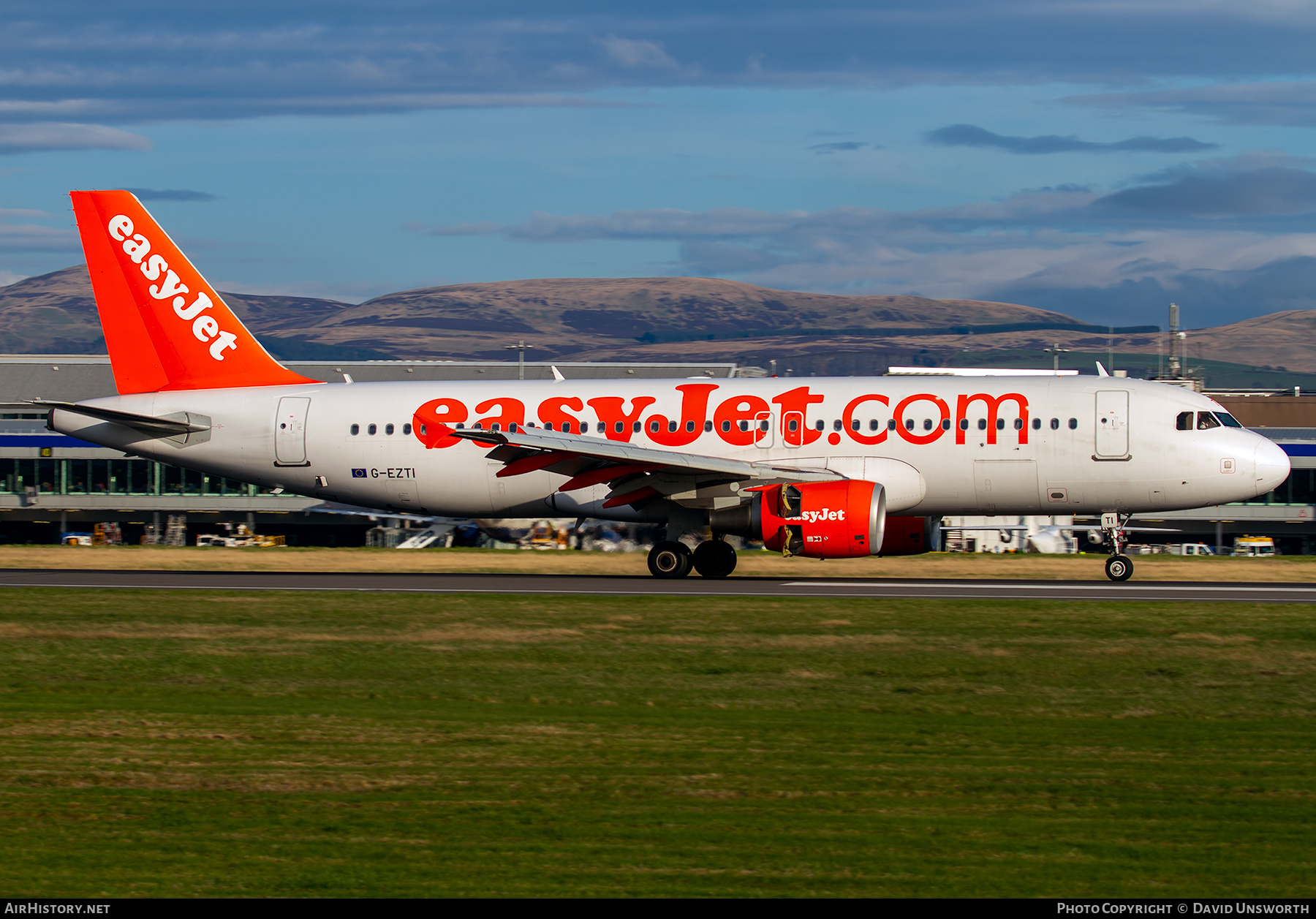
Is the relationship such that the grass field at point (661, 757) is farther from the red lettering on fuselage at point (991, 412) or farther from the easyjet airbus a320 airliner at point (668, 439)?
the red lettering on fuselage at point (991, 412)

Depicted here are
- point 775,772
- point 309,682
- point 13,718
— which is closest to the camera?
point 775,772

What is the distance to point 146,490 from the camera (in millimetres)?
74625

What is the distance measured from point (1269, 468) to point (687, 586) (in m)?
12.2

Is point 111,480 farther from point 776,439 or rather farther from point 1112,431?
point 1112,431

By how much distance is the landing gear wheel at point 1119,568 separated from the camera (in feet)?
92.8

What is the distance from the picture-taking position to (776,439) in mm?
29172

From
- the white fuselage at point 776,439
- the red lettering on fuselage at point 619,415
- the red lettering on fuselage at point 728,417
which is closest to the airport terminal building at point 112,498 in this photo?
the white fuselage at point 776,439

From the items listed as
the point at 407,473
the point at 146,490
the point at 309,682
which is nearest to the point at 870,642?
the point at 309,682

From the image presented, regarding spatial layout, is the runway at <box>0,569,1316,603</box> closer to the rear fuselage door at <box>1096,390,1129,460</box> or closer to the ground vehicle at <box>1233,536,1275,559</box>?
the rear fuselage door at <box>1096,390,1129,460</box>

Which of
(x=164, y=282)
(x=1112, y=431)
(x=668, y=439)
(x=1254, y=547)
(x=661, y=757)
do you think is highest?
(x=164, y=282)

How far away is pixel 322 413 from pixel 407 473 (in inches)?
102

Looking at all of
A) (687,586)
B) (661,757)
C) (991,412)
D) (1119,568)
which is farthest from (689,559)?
(661,757)

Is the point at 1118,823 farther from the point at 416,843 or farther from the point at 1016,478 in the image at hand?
the point at 1016,478

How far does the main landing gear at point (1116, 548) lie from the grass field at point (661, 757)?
7565 millimetres
